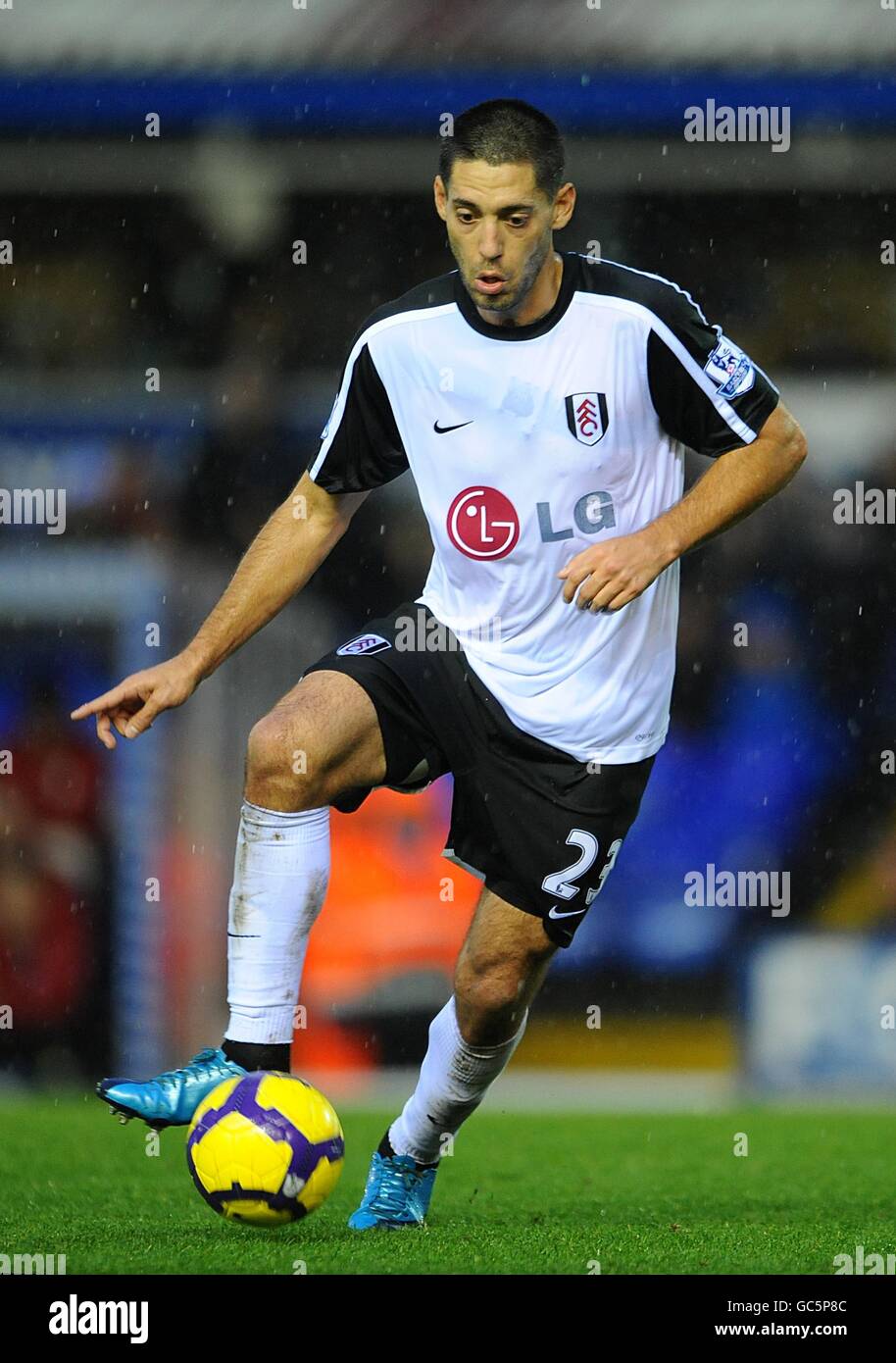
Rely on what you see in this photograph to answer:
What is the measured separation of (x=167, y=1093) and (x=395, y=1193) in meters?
1.05

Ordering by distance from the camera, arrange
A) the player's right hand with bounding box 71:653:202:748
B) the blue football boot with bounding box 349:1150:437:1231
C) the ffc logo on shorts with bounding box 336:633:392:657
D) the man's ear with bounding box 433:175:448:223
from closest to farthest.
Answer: the player's right hand with bounding box 71:653:202:748
the man's ear with bounding box 433:175:448:223
the ffc logo on shorts with bounding box 336:633:392:657
the blue football boot with bounding box 349:1150:437:1231

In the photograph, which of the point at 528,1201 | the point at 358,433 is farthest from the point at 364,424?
the point at 528,1201

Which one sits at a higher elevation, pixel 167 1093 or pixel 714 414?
pixel 714 414

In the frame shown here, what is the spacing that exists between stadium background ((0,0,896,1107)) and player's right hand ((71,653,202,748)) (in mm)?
5324

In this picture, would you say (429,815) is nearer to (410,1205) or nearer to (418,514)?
(418,514)

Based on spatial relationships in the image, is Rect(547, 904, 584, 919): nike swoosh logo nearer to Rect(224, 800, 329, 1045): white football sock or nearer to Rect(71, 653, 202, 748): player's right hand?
Rect(224, 800, 329, 1045): white football sock

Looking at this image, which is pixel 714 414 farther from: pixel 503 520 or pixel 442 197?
pixel 442 197

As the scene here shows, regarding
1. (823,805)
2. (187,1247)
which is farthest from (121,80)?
(187,1247)

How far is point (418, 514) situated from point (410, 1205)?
566cm

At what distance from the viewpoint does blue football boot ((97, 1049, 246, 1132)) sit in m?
4.28

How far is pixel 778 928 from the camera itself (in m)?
9.84

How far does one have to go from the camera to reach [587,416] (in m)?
4.88

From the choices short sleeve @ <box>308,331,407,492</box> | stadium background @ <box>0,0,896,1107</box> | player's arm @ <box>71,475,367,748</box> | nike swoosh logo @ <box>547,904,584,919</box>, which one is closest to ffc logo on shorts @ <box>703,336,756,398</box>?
short sleeve @ <box>308,331,407,492</box>

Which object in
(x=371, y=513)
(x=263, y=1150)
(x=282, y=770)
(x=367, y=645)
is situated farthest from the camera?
(x=371, y=513)
